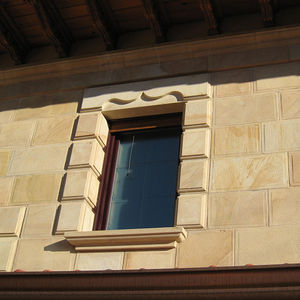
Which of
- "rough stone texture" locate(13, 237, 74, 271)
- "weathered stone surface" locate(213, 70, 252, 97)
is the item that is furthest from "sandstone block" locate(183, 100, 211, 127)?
"rough stone texture" locate(13, 237, 74, 271)

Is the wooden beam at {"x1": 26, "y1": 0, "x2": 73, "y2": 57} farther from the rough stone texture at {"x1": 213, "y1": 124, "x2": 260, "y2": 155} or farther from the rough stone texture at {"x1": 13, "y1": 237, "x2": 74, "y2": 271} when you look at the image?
the rough stone texture at {"x1": 13, "y1": 237, "x2": 74, "y2": 271}

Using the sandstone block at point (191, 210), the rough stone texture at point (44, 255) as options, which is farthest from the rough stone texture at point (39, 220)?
the sandstone block at point (191, 210)

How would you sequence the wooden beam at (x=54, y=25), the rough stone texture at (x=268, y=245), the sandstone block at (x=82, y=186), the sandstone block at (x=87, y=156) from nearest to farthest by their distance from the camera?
the rough stone texture at (x=268, y=245) < the sandstone block at (x=82, y=186) < the sandstone block at (x=87, y=156) < the wooden beam at (x=54, y=25)

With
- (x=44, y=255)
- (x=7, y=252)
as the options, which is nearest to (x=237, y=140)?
(x=44, y=255)

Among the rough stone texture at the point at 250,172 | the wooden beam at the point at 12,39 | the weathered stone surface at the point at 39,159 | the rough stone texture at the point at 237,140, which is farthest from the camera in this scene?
the wooden beam at the point at 12,39

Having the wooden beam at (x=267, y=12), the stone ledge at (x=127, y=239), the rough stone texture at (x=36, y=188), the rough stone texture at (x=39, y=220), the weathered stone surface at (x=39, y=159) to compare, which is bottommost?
the stone ledge at (x=127, y=239)

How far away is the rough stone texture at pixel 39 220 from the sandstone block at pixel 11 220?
8cm

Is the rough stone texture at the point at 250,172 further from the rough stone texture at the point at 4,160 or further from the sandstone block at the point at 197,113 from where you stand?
the rough stone texture at the point at 4,160

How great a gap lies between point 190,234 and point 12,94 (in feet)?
12.8

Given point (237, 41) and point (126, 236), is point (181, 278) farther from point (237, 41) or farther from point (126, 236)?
point (237, 41)

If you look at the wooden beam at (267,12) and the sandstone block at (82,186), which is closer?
the sandstone block at (82,186)

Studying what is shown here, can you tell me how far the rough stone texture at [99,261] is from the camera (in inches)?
283

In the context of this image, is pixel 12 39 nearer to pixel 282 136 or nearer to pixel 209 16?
pixel 209 16

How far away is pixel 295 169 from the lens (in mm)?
7316
